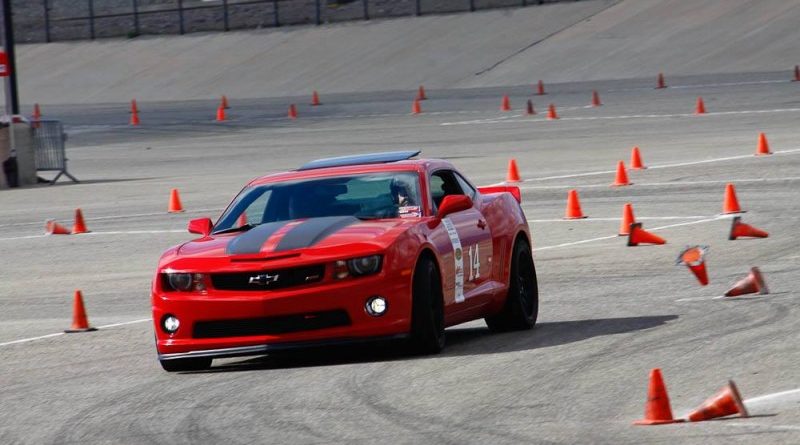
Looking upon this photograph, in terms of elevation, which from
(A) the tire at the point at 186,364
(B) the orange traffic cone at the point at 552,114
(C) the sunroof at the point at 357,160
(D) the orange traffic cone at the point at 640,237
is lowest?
(B) the orange traffic cone at the point at 552,114

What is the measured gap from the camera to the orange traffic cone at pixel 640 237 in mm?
16875

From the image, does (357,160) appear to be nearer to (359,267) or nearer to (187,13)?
(359,267)

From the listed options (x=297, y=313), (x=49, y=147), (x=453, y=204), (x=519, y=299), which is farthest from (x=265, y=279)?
(x=49, y=147)

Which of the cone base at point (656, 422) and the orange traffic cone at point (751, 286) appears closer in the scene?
the cone base at point (656, 422)

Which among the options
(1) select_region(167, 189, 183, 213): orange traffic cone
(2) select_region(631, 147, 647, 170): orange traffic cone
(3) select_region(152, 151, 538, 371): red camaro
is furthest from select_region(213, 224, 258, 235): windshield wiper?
(2) select_region(631, 147, 647, 170): orange traffic cone

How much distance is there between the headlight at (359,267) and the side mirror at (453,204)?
3.26 ft

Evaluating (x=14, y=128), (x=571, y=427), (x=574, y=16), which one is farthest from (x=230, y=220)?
(x=574, y=16)

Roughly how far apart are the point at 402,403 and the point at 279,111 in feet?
134

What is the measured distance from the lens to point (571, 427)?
800 centimetres

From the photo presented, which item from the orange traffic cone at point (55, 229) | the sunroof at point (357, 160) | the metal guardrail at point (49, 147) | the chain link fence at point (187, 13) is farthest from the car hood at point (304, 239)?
the chain link fence at point (187, 13)

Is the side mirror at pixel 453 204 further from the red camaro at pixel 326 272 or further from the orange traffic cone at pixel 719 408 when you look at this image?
the orange traffic cone at pixel 719 408

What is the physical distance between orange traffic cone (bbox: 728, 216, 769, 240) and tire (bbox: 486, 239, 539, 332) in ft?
16.5

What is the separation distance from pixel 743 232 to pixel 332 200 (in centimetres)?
682

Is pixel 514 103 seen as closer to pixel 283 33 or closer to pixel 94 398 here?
pixel 283 33
